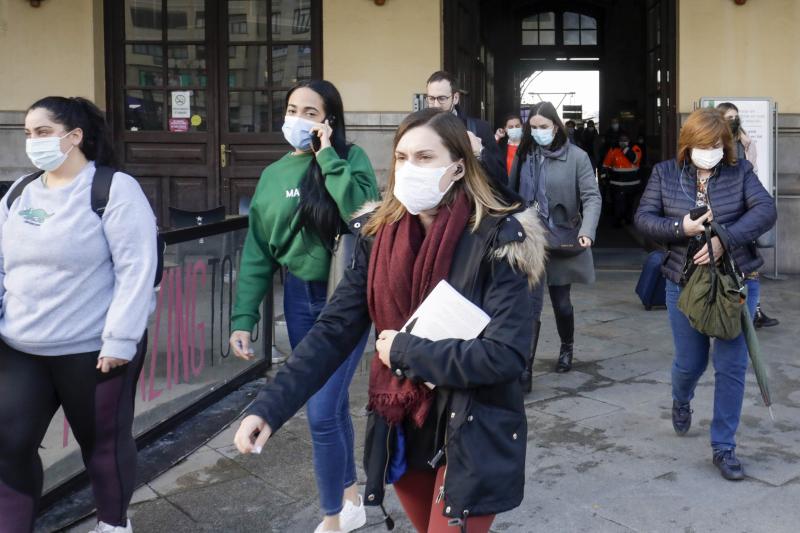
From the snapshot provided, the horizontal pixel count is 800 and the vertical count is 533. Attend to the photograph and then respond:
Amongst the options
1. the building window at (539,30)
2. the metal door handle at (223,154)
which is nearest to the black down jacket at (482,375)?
the metal door handle at (223,154)

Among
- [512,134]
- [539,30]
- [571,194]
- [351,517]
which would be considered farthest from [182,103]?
[539,30]

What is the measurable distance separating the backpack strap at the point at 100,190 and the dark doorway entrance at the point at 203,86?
7.13 metres

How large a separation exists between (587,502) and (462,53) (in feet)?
25.8

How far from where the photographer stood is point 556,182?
6340 mm

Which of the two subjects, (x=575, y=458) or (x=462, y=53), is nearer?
(x=575, y=458)

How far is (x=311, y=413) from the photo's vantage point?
12.4 ft

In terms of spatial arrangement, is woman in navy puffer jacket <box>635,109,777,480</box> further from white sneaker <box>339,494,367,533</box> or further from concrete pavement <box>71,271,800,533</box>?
white sneaker <box>339,494,367,533</box>

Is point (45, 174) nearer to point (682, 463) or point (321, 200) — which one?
point (321, 200)

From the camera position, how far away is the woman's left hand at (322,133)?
376cm

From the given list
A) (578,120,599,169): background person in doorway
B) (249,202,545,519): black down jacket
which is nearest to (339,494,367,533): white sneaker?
(249,202,545,519): black down jacket

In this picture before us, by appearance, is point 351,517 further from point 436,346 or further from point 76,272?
point 436,346

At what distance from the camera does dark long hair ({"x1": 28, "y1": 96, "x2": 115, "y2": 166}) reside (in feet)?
12.0

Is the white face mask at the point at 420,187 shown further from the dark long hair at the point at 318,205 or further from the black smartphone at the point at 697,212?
the black smartphone at the point at 697,212

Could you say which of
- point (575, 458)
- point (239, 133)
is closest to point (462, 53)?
point (239, 133)
